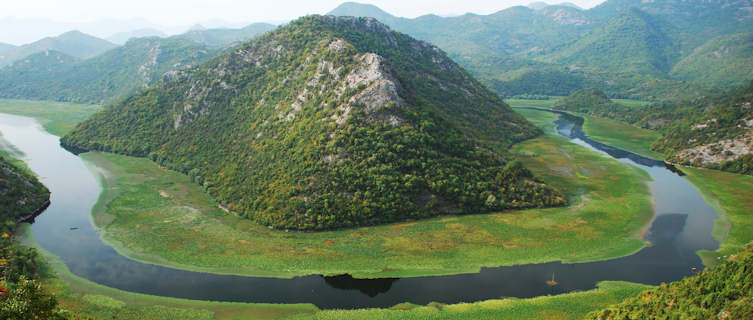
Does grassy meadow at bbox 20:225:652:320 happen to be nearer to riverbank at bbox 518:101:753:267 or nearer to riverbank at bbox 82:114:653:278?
riverbank at bbox 82:114:653:278

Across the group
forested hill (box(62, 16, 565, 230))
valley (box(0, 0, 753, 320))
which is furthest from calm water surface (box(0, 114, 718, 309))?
forested hill (box(62, 16, 565, 230))

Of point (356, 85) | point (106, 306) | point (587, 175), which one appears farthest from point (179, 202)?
point (587, 175)

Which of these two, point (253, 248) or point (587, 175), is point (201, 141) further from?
point (587, 175)

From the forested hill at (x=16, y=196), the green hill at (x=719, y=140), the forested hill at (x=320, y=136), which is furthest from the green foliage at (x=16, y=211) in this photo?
the green hill at (x=719, y=140)

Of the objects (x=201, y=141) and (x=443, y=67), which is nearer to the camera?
(x=201, y=141)

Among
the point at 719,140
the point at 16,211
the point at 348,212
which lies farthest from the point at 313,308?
the point at 719,140
